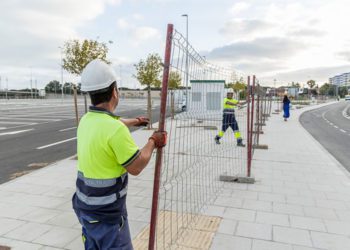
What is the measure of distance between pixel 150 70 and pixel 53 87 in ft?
297

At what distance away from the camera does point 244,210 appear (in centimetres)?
460

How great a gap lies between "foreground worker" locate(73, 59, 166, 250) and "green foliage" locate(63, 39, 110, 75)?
6.58 metres

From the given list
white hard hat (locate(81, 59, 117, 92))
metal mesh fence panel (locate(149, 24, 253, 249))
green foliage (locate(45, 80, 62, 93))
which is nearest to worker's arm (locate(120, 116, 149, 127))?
metal mesh fence panel (locate(149, 24, 253, 249))

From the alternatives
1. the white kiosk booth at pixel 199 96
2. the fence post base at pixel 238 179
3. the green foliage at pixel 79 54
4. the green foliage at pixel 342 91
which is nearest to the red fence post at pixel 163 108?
the white kiosk booth at pixel 199 96

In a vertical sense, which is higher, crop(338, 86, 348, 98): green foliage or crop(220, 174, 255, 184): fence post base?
crop(338, 86, 348, 98): green foliage

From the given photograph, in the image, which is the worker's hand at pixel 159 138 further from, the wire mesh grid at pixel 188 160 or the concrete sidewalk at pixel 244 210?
the concrete sidewalk at pixel 244 210

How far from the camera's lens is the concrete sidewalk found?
368 centimetres

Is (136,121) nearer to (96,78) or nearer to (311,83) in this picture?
(96,78)

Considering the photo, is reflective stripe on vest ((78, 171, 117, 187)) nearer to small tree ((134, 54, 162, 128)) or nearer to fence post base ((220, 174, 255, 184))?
fence post base ((220, 174, 255, 184))

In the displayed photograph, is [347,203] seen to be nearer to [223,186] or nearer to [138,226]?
[223,186]

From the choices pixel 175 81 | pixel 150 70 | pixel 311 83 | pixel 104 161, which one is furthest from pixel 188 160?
pixel 311 83

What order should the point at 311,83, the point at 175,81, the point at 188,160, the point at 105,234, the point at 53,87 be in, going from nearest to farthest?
the point at 105,234, the point at 175,81, the point at 188,160, the point at 311,83, the point at 53,87

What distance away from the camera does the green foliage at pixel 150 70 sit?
14.0 m

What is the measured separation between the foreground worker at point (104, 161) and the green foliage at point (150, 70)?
12.0 meters
